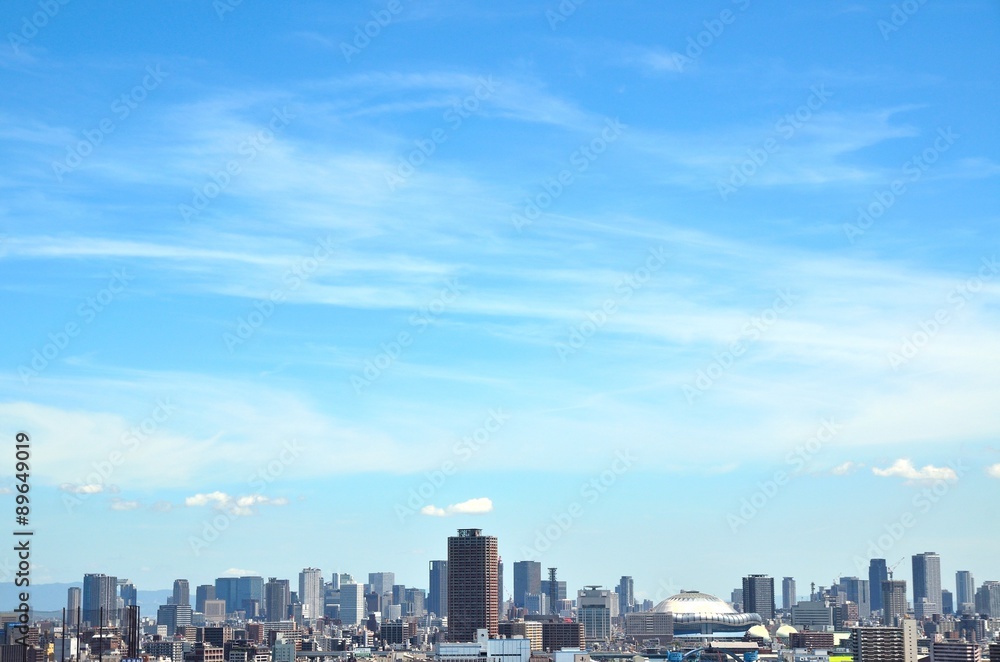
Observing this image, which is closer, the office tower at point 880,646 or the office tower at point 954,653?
the office tower at point 954,653

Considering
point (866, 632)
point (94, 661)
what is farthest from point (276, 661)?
point (866, 632)

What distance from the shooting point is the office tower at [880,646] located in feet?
544

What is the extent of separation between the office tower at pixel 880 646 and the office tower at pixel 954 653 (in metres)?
4.63

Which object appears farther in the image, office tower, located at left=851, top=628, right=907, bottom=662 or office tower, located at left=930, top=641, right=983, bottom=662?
office tower, located at left=851, top=628, right=907, bottom=662

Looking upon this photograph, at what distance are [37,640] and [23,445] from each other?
375 ft

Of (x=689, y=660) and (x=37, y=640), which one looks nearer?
(x=37, y=640)

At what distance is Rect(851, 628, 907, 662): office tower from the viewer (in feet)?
544

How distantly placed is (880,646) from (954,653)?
8708mm

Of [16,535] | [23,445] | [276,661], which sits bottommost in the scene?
[276,661]

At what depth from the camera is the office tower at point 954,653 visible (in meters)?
164

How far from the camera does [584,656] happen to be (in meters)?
184

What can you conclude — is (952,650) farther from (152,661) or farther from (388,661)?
(152,661)

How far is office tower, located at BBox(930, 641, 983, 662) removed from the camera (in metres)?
164

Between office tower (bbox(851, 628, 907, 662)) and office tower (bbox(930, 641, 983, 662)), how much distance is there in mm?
4631
